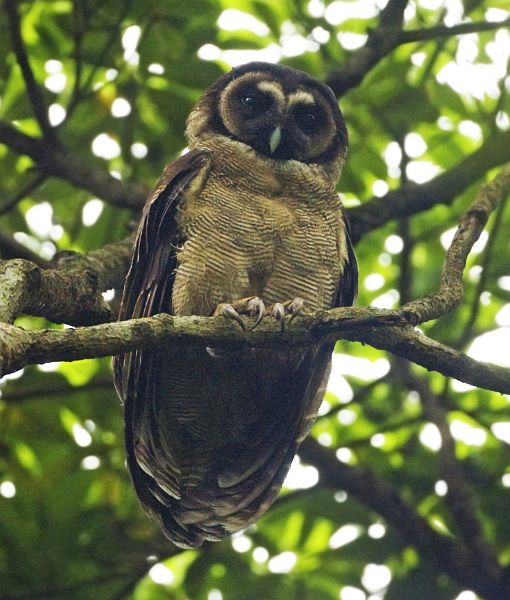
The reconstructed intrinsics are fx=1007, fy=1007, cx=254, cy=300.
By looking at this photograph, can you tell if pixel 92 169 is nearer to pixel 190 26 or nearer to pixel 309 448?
pixel 190 26

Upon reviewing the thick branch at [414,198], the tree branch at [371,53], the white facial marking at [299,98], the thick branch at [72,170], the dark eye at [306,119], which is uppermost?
the tree branch at [371,53]

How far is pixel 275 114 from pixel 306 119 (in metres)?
0.17

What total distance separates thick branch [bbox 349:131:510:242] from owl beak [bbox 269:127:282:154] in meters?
0.60

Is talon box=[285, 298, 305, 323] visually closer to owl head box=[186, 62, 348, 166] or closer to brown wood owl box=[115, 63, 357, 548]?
brown wood owl box=[115, 63, 357, 548]

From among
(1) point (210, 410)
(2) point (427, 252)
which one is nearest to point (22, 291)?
(1) point (210, 410)

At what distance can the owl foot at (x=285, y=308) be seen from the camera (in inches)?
141

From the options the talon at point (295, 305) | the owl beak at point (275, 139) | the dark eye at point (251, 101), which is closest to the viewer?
the talon at point (295, 305)

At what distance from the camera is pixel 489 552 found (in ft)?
15.4

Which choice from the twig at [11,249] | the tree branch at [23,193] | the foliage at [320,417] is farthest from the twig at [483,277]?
the tree branch at [23,193]

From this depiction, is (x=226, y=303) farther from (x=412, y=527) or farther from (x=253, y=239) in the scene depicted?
(x=412, y=527)

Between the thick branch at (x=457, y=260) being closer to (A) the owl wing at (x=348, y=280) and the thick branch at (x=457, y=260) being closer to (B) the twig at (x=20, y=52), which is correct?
(A) the owl wing at (x=348, y=280)

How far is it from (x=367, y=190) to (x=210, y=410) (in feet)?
5.34

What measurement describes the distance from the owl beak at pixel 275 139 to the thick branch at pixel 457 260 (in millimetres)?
1007

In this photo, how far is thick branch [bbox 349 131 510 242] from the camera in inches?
188
